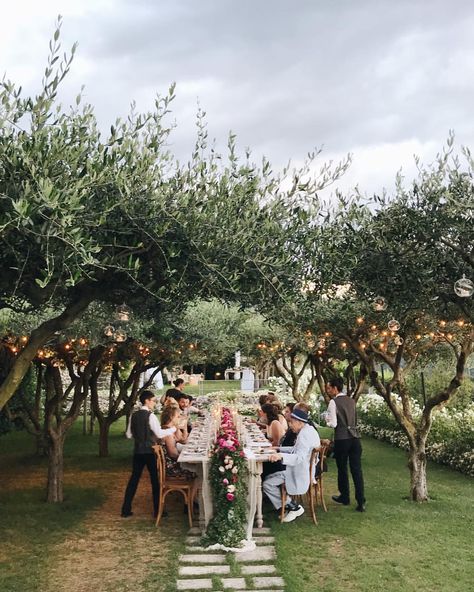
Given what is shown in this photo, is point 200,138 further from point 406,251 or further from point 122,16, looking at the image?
point 406,251

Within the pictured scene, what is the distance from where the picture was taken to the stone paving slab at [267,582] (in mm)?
6406

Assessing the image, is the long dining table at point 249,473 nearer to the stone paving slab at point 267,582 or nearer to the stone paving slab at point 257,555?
the stone paving slab at point 257,555

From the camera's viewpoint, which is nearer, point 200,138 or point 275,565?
point 200,138

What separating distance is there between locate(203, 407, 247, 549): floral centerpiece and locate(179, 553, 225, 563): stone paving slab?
0.89ft

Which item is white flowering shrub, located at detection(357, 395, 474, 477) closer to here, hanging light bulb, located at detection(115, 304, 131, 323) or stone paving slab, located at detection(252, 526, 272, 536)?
stone paving slab, located at detection(252, 526, 272, 536)

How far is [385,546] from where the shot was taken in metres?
7.89

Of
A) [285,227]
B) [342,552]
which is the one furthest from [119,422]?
[285,227]

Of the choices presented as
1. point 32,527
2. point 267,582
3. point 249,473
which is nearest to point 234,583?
point 267,582

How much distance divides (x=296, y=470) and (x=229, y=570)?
2407 mm

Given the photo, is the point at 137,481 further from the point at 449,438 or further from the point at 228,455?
the point at 449,438

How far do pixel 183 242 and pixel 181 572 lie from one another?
397 cm

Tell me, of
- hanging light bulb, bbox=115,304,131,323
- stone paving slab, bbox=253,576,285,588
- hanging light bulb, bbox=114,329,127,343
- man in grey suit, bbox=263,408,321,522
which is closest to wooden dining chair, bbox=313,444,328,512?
man in grey suit, bbox=263,408,321,522

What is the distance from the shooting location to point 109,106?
5.85m

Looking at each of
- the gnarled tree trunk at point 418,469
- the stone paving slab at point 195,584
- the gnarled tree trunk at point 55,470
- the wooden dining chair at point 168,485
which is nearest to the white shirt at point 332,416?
the gnarled tree trunk at point 418,469
